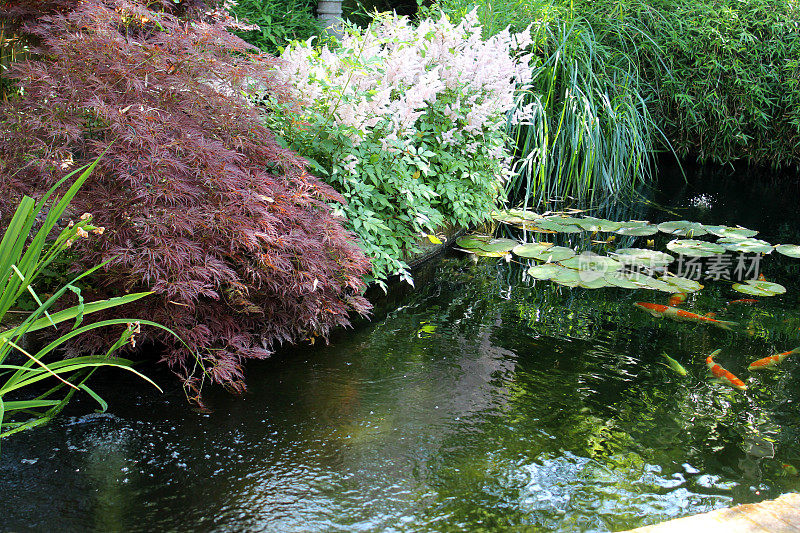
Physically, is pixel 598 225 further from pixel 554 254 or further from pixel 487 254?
pixel 487 254

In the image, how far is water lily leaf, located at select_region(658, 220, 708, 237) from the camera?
15.2 feet

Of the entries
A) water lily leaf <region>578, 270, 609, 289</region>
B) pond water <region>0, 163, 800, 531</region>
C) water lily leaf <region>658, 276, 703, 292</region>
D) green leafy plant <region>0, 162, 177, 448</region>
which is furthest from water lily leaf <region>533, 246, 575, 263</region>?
green leafy plant <region>0, 162, 177, 448</region>

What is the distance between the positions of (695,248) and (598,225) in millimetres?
675

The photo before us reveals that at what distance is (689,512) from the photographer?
1.89m

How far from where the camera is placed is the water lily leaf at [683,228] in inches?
183

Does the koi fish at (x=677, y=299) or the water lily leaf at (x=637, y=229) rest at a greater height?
the water lily leaf at (x=637, y=229)

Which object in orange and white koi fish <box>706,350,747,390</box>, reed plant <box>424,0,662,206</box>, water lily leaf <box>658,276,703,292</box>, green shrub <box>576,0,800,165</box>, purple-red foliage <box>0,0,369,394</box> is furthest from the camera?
green shrub <box>576,0,800,165</box>

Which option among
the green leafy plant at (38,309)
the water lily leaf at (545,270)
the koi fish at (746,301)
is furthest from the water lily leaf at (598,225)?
the green leafy plant at (38,309)

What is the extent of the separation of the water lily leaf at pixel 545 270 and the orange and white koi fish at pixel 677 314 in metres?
0.51

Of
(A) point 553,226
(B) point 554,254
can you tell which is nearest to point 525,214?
(A) point 553,226

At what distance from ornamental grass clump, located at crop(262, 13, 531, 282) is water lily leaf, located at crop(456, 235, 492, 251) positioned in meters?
0.14

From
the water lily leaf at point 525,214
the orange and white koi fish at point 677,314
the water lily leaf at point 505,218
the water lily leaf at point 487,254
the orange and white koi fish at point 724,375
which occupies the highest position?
the water lily leaf at point 525,214

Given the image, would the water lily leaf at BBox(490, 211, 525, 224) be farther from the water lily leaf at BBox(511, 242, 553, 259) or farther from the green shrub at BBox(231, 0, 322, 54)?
the green shrub at BBox(231, 0, 322, 54)

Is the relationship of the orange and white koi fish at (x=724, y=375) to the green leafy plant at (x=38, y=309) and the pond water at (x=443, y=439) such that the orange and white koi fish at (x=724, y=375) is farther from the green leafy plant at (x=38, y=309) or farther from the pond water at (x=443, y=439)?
the green leafy plant at (x=38, y=309)
